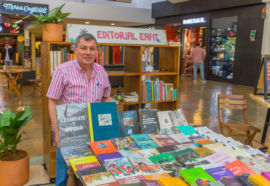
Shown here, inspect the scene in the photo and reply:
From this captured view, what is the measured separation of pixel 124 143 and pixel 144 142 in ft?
0.54

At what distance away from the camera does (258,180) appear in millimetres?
1531

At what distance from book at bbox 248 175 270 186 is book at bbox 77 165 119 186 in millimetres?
776

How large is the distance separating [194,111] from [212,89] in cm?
398

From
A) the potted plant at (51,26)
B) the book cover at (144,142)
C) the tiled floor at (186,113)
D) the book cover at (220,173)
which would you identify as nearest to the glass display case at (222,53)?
the tiled floor at (186,113)

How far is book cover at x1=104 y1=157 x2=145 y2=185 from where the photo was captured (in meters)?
1.64

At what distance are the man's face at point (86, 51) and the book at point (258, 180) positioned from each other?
1.53 m

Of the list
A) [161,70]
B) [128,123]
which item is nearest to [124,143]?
[128,123]

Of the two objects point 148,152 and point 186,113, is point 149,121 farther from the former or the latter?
point 186,113

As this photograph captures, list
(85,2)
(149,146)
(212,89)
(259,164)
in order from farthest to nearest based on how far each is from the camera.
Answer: (85,2), (212,89), (149,146), (259,164)

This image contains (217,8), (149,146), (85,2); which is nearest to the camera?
(149,146)

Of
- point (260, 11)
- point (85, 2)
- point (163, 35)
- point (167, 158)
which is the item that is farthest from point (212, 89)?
point (167, 158)

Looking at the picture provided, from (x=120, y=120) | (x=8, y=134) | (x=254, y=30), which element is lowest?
(x=8, y=134)

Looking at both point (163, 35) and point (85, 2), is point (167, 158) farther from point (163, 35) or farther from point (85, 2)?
point (85, 2)

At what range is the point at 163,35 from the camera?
14.8 ft
